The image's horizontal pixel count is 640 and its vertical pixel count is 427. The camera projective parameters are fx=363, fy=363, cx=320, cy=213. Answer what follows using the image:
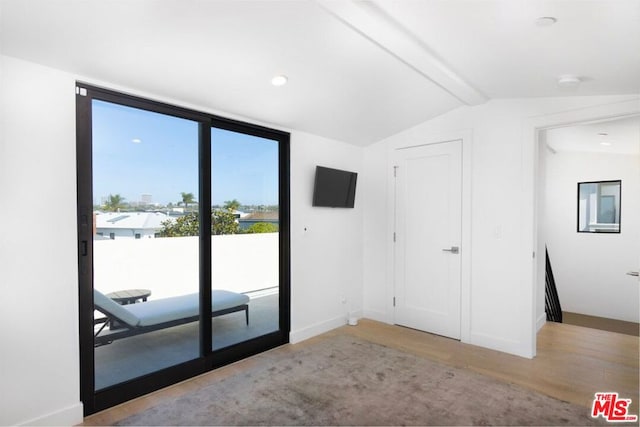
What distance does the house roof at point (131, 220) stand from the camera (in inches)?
98.3

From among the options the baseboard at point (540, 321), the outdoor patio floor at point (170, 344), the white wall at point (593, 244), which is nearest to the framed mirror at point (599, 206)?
the white wall at point (593, 244)

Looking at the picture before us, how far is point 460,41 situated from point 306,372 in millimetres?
2746

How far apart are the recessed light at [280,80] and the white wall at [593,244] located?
4394 mm

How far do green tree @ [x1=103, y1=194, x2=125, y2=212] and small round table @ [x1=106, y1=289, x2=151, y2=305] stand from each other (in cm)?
60

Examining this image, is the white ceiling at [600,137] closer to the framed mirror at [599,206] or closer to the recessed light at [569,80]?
the framed mirror at [599,206]

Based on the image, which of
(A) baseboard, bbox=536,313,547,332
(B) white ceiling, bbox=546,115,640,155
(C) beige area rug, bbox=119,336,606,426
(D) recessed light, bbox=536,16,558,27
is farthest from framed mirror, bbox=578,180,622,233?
(D) recessed light, bbox=536,16,558,27

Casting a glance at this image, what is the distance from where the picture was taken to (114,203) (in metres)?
2.54

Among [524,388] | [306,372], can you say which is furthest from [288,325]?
[524,388]

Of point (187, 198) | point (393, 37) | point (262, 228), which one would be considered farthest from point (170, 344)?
point (393, 37)

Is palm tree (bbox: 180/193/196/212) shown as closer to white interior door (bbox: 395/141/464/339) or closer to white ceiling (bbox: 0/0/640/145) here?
white ceiling (bbox: 0/0/640/145)

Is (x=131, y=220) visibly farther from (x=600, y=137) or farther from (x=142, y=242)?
(x=600, y=137)

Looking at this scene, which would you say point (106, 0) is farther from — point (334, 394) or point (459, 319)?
point (459, 319)

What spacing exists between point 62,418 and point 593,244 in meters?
6.66

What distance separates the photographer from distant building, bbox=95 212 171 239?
8.18 ft
